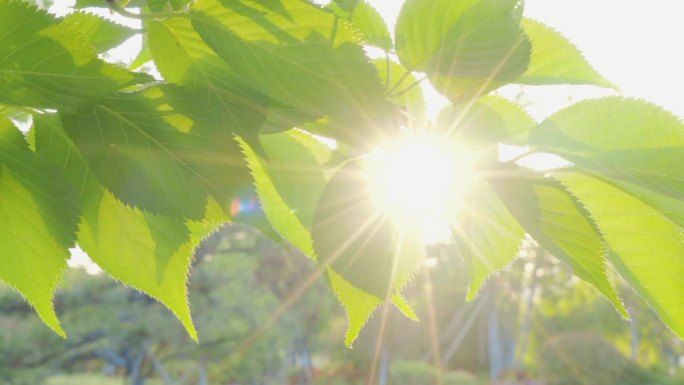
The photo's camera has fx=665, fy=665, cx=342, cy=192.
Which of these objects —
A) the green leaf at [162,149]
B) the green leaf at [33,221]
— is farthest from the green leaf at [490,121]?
the green leaf at [33,221]

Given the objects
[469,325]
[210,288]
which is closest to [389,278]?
[210,288]

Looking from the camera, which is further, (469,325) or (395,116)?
(469,325)

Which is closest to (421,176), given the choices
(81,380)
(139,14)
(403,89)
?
(403,89)

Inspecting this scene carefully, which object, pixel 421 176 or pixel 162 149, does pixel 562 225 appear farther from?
pixel 162 149

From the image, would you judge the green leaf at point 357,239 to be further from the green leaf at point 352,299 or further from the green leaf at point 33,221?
the green leaf at point 33,221

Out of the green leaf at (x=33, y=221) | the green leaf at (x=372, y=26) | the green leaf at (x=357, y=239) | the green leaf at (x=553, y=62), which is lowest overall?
the green leaf at (x=33, y=221)

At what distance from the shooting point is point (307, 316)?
16969mm

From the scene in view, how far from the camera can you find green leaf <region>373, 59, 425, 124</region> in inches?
13.3

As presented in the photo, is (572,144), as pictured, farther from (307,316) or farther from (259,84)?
(307,316)

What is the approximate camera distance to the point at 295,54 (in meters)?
0.30

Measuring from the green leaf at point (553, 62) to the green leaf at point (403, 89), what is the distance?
5 centimetres

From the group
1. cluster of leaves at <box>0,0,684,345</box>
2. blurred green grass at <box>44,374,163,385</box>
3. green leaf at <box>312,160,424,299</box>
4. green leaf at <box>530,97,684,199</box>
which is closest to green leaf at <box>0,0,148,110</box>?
cluster of leaves at <box>0,0,684,345</box>

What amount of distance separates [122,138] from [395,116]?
14 cm

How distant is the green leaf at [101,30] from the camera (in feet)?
1.28
